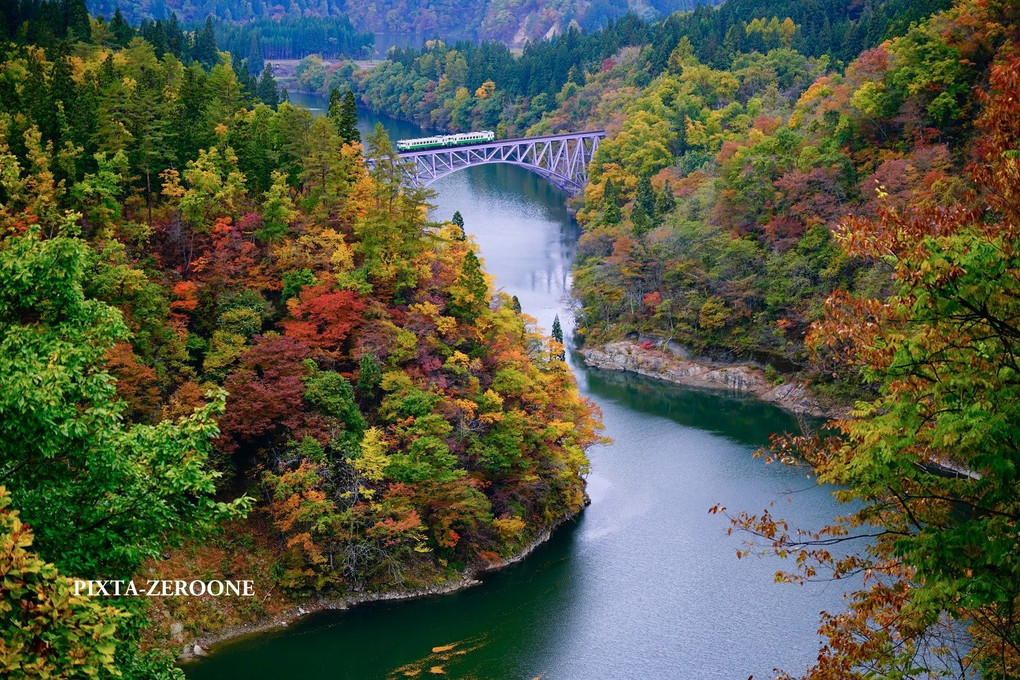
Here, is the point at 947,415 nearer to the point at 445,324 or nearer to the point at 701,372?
the point at 445,324

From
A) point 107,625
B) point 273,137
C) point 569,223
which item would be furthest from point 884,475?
point 569,223

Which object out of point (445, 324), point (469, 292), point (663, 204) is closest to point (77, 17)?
point (663, 204)

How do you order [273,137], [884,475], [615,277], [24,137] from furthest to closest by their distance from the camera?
[615,277], [273,137], [24,137], [884,475]

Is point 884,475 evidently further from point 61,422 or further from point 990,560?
point 61,422

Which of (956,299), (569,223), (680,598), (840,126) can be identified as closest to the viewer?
(956,299)

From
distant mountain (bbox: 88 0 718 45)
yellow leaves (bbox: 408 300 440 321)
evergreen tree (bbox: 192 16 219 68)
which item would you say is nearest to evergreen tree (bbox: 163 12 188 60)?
evergreen tree (bbox: 192 16 219 68)

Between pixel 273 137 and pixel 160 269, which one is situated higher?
pixel 273 137

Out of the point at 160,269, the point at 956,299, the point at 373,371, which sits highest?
the point at 956,299
